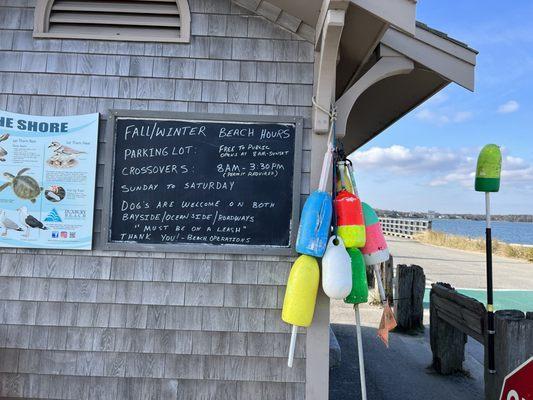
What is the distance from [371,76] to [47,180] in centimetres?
234

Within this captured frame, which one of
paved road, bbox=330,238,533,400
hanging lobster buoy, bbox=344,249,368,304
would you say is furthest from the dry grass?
hanging lobster buoy, bbox=344,249,368,304

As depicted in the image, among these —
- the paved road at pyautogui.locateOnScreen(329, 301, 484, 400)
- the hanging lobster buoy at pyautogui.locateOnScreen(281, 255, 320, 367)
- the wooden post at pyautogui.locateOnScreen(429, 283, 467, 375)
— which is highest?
the hanging lobster buoy at pyautogui.locateOnScreen(281, 255, 320, 367)

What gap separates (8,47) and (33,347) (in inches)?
83.1

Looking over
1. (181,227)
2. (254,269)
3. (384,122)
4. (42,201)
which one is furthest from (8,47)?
(384,122)

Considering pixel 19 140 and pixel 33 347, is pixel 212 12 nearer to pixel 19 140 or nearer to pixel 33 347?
pixel 19 140

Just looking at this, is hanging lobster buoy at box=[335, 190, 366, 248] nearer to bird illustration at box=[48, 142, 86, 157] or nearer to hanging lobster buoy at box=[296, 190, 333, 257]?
hanging lobster buoy at box=[296, 190, 333, 257]

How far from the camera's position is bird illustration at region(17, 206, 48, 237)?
9.23ft

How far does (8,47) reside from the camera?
287cm

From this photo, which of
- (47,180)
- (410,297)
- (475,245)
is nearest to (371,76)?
(47,180)

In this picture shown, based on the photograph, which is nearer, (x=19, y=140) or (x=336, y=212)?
(x=336, y=212)

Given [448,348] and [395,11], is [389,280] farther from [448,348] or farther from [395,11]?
[395,11]

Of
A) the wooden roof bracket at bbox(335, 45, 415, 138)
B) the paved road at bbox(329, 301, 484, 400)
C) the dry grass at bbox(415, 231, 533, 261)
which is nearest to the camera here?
the wooden roof bracket at bbox(335, 45, 415, 138)

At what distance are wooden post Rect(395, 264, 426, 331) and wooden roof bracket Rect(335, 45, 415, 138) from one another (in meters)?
3.18

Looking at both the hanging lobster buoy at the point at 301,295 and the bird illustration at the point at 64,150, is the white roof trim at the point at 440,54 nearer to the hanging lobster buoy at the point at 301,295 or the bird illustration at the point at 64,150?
the hanging lobster buoy at the point at 301,295
